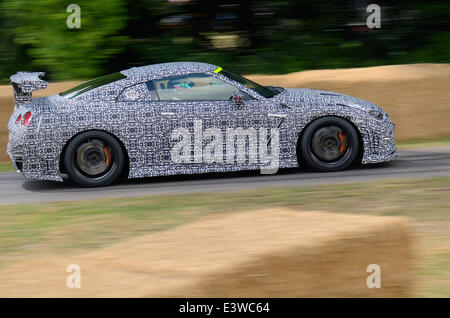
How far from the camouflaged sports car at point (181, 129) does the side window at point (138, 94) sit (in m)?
0.01

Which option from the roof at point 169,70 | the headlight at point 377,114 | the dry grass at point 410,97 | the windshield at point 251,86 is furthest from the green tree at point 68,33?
the headlight at point 377,114

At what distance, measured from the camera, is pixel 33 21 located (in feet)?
40.9

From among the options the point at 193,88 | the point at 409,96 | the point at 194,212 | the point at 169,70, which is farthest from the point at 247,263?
the point at 409,96

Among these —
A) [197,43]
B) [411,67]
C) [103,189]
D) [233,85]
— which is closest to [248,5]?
[197,43]

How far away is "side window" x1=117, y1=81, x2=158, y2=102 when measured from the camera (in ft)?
28.0

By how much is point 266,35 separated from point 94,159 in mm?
6453

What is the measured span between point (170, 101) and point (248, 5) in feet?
20.0

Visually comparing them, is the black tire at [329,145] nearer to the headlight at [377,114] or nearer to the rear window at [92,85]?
the headlight at [377,114]

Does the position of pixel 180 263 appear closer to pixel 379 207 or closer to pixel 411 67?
pixel 379 207

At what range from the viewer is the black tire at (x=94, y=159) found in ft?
27.3

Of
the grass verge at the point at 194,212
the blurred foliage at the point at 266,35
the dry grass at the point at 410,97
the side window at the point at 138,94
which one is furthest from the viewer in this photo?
the blurred foliage at the point at 266,35

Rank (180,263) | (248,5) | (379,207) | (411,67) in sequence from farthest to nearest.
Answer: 1. (248,5)
2. (411,67)
3. (379,207)
4. (180,263)

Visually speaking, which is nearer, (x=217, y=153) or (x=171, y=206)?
(x=171, y=206)
